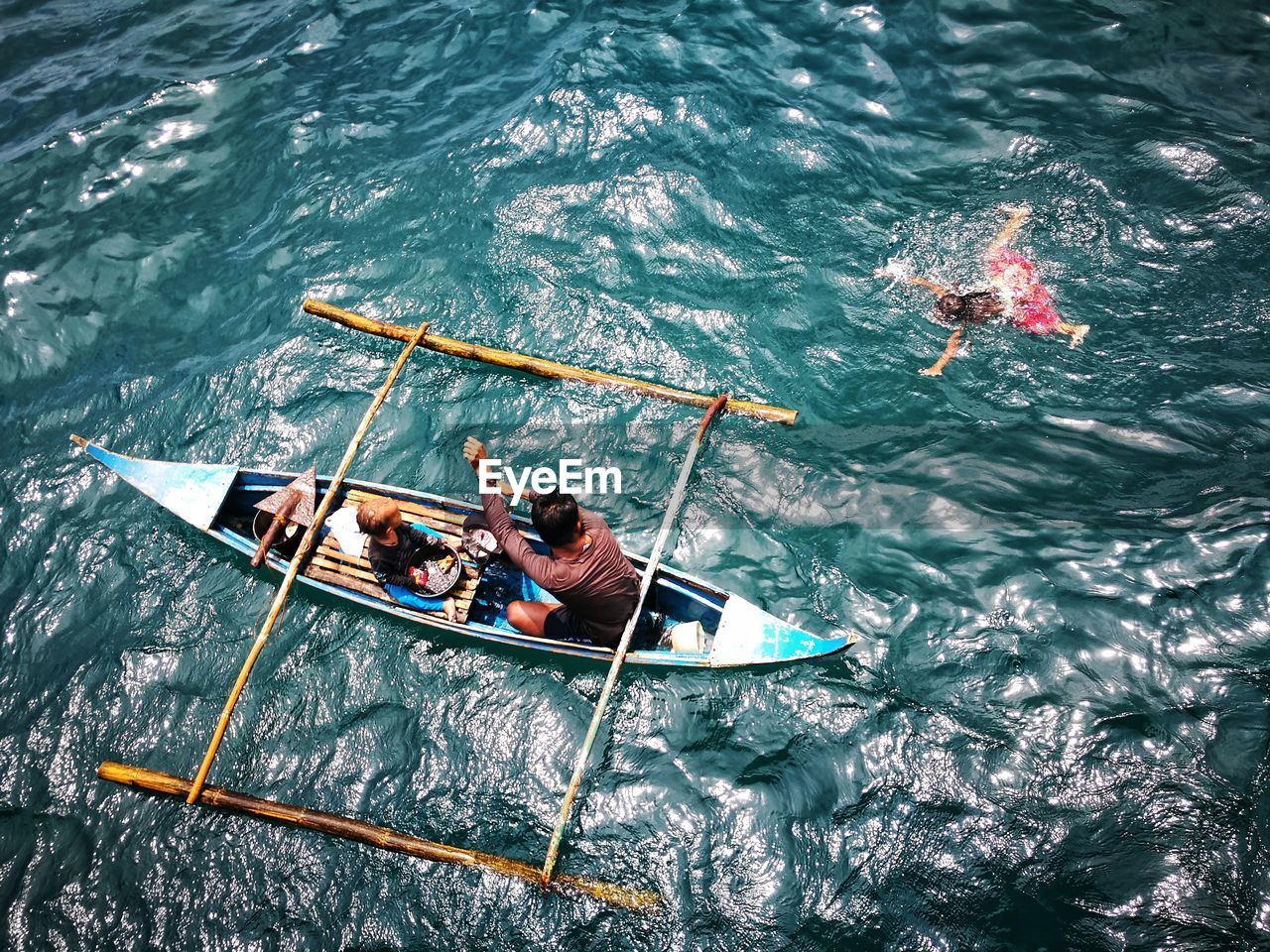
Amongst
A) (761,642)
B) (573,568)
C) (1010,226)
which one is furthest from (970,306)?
(573,568)

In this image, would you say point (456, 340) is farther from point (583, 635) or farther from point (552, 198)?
point (583, 635)

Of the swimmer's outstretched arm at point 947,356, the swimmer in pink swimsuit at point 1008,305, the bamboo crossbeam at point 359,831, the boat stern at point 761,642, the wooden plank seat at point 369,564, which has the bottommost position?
the bamboo crossbeam at point 359,831

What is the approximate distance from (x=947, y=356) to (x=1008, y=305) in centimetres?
109

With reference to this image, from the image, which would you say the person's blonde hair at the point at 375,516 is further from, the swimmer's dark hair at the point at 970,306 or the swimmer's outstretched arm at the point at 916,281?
the swimmer's dark hair at the point at 970,306

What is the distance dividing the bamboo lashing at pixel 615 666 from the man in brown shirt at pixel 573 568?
157mm

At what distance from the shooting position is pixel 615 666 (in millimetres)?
8125

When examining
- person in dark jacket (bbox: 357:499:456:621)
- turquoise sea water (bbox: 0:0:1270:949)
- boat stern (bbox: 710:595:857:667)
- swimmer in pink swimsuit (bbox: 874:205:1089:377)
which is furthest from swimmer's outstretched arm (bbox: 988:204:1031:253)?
person in dark jacket (bbox: 357:499:456:621)

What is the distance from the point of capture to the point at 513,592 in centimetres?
962

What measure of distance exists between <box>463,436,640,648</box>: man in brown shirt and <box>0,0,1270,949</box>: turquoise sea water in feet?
2.17

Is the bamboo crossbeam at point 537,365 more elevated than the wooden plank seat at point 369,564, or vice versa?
the bamboo crossbeam at point 537,365

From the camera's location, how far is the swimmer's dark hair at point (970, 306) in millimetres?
10516

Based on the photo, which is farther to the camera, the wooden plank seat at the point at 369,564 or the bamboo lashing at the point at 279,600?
the wooden plank seat at the point at 369,564

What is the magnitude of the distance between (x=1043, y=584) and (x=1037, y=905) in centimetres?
344

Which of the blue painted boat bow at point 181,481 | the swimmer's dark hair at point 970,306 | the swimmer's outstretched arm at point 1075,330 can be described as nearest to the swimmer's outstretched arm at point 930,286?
the swimmer's dark hair at point 970,306
